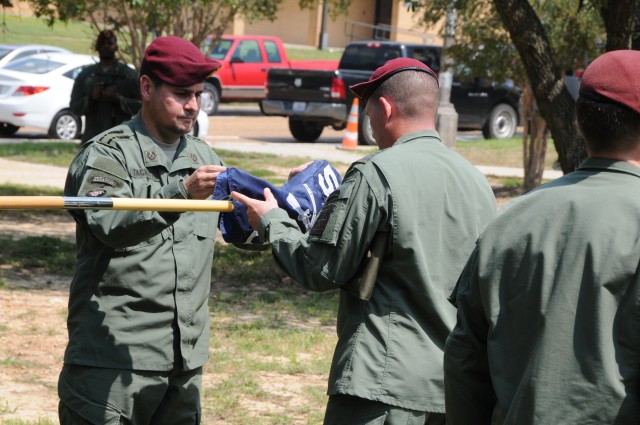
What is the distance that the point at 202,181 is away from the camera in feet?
12.2

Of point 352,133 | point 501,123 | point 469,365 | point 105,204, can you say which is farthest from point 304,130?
point 469,365

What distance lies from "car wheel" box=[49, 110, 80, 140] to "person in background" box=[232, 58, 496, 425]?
1676cm

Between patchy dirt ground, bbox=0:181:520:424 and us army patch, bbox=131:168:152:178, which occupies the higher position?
us army patch, bbox=131:168:152:178

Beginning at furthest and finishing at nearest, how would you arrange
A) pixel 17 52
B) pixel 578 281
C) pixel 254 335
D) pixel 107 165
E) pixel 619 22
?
1. pixel 17 52
2. pixel 619 22
3. pixel 254 335
4. pixel 107 165
5. pixel 578 281

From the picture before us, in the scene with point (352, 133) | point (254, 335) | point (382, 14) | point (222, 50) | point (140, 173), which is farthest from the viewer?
point (382, 14)

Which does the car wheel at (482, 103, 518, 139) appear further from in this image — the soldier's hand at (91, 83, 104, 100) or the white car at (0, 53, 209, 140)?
the soldier's hand at (91, 83, 104, 100)

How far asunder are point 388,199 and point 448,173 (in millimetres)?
270

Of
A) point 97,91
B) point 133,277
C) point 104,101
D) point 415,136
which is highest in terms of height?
point 415,136

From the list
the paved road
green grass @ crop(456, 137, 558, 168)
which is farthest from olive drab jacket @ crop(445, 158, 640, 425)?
green grass @ crop(456, 137, 558, 168)

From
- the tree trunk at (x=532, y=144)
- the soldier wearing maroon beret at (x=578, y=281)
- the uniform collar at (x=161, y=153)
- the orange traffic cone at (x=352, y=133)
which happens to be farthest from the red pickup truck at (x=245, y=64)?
the soldier wearing maroon beret at (x=578, y=281)

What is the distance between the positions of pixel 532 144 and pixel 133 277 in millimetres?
12252

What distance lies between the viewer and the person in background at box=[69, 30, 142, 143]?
10555mm

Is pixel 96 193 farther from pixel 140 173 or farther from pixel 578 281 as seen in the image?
pixel 578 281

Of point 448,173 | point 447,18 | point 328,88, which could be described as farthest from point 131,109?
point 328,88
